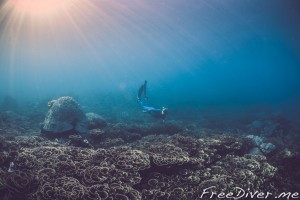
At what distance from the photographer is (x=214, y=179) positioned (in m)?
6.95

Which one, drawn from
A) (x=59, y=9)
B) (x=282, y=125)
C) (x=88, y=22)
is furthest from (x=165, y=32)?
(x=282, y=125)

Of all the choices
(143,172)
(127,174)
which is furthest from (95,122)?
(127,174)

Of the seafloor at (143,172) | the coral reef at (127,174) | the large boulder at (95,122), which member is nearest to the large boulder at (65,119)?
the large boulder at (95,122)

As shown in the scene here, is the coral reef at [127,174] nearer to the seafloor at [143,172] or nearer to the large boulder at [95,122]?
the seafloor at [143,172]

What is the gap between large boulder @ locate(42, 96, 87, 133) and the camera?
547 inches

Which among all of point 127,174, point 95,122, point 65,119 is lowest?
point 127,174

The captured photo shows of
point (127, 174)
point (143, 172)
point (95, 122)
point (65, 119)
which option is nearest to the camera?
point (127, 174)

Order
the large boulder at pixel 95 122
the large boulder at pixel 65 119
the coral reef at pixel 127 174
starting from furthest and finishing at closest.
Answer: the large boulder at pixel 95 122
the large boulder at pixel 65 119
the coral reef at pixel 127 174

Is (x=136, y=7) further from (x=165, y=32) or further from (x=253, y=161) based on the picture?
(x=253, y=161)

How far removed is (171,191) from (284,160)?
18.0ft

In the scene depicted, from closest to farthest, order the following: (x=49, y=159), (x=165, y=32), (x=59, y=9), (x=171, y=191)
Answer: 1. (x=171, y=191)
2. (x=49, y=159)
3. (x=59, y=9)
4. (x=165, y=32)

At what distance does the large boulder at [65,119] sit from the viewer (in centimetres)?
1390

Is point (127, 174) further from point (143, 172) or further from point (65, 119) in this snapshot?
point (65, 119)

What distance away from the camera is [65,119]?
14.3 metres
